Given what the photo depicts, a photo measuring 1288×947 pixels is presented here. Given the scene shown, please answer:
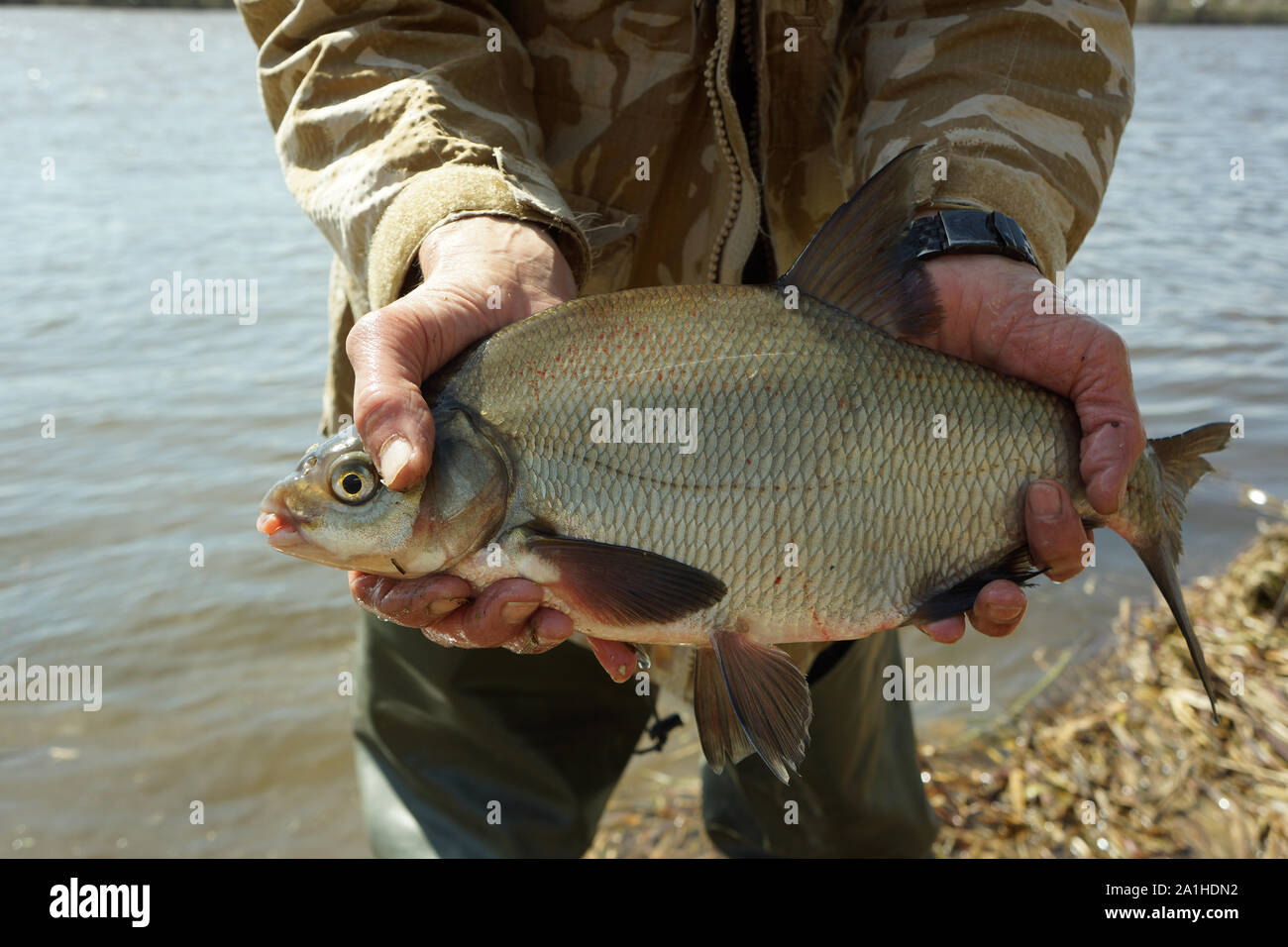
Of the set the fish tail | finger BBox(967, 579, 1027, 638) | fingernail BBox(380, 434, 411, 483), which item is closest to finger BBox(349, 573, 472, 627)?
fingernail BBox(380, 434, 411, 483)

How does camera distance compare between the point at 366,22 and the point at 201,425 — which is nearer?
the point at 366,22

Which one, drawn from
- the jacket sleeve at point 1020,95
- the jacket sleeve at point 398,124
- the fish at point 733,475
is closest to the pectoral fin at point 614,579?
the fish at point 733,475

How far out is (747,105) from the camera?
106 inches

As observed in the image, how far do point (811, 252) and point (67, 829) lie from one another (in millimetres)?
3830

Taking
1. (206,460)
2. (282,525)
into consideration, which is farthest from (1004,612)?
(206,460)

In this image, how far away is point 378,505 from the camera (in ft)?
6.66

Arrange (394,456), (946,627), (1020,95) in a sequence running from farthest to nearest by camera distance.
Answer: (1020,95)
(946,627)
(394,456)

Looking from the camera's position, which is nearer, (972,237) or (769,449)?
(769,449)

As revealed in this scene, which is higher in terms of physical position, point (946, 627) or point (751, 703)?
point (946, 627)

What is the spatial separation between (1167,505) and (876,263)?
2.69ft

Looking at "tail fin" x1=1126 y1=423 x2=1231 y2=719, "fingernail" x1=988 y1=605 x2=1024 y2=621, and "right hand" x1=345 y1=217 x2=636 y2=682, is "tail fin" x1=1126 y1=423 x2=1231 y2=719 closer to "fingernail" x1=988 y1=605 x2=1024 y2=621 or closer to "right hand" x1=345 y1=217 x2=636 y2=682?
"fingernail" x1=988 y1=605 x2=1024 y2=621

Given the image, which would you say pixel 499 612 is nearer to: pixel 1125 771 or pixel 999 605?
pixel 999 605
